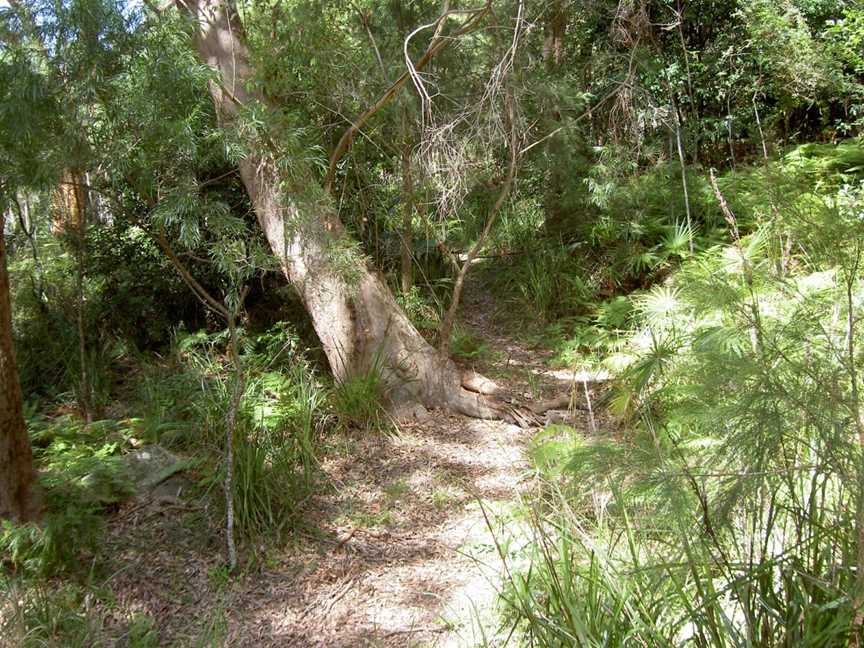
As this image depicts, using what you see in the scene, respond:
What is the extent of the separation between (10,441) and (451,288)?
5523 mm

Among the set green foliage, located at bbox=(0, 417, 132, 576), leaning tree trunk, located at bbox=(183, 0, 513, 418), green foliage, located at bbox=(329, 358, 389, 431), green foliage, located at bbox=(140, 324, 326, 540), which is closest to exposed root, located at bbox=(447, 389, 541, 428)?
leaning tree trunk, located at bbox=(183, 0, 513, 418)

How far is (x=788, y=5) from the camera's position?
839 centimetres

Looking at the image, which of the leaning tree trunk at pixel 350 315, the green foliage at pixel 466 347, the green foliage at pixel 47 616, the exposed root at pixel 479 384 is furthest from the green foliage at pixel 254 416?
the green foliage at pixel 466 347

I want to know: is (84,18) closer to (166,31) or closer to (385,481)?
(166,31)

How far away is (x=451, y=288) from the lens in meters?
9.01

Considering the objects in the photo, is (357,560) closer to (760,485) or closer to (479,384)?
(479,384)

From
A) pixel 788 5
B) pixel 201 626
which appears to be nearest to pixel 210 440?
pixel 201 626

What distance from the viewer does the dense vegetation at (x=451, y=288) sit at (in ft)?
7.41

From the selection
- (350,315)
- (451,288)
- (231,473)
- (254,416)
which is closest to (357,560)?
(231,473)

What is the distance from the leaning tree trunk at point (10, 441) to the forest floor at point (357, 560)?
0.60m

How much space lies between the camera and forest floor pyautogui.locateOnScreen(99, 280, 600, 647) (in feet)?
13.0

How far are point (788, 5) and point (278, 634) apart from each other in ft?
27.4

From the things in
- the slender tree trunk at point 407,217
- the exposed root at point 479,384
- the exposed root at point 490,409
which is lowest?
the exposed root at point 490,409

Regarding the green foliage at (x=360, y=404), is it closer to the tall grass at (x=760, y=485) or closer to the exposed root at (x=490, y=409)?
the exposed root at (x=490, y=409)
